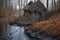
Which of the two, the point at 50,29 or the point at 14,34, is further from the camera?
the point at 14,34

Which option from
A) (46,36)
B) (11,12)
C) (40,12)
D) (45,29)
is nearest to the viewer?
(46,36)

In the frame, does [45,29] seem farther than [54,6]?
No

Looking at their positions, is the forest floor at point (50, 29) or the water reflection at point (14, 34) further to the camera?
the water reflection at point (14, 34)

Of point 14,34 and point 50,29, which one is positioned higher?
point 50,29

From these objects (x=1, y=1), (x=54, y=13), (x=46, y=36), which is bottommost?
(x=46, y=36)

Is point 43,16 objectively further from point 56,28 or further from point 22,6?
point 56,28

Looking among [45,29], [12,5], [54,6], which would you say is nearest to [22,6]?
[12,5]

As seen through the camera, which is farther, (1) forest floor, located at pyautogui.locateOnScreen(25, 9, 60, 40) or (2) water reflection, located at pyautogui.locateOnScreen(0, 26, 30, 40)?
(2) water reflection, located at pyautogui.locateOnScreen(0, 26, 30, 40)

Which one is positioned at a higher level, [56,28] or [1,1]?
[1,1]

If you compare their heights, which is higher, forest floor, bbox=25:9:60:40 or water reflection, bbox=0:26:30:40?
forest floor, bbox=25:9:60:40

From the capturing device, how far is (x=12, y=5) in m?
7.30

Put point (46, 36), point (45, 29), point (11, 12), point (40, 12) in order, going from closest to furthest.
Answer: point (46, 36) < point (45, 29) < point (11, 12) < point (40, 12)

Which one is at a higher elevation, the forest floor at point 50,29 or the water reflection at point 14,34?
the forest floor at point 50,29

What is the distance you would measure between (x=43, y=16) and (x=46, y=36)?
2.05m
